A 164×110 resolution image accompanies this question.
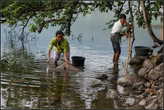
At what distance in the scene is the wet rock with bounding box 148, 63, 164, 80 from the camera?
1071 cm

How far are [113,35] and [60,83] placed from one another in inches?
187

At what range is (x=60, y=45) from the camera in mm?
14953

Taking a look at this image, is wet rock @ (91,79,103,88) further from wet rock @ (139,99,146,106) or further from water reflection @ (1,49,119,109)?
wet rock @ (139,99,146,106)

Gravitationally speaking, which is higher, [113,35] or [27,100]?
[113,35]

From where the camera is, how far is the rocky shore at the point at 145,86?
29.7ft

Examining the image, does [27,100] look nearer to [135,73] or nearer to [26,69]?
[135,73]

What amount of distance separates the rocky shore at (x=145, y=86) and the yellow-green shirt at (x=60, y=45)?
296cm

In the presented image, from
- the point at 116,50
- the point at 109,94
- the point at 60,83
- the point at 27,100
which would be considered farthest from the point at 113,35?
the point at 27,100

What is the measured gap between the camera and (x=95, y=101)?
31.9 feet

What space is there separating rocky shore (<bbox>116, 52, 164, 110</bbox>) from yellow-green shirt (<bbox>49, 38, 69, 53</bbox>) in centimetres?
296

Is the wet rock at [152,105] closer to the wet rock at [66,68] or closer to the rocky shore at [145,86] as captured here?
the rocky shore at [145,86]

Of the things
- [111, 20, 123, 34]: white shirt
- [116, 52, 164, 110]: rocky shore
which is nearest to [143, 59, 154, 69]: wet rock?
[116, 52, 164, 110]: rocky shore

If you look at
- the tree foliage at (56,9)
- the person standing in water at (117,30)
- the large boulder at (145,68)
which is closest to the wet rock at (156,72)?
the large boulder at (145,68)

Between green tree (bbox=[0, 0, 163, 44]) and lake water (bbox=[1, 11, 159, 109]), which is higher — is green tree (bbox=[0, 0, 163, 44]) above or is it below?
above
